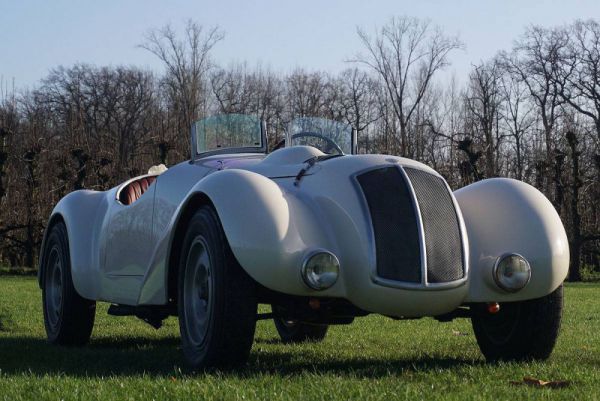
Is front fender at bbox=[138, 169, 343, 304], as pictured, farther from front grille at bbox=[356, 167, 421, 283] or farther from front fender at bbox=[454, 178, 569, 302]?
front fender at bbox=[454, 178, 569, 302]

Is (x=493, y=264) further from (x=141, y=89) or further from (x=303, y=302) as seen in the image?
(x=141, y=89)

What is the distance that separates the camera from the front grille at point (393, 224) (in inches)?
227

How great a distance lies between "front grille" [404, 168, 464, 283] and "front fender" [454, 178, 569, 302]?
0.18m

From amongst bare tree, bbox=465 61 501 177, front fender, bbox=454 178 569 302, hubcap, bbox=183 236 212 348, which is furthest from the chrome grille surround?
bare tree, bbox=465 61 501 177

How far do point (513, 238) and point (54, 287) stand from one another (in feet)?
15.0

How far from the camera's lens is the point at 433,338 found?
→ 878cm

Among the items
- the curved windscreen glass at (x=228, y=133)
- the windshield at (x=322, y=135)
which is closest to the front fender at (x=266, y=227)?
the windshield at (x=322, y=135)

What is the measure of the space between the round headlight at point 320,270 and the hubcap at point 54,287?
3698mm

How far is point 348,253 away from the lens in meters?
5.79

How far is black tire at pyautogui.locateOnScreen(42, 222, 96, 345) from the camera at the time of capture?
27.5ft

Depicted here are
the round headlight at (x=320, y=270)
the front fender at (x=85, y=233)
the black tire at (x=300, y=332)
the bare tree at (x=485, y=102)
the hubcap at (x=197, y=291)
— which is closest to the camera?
the round headlight at (x=320, y=270)

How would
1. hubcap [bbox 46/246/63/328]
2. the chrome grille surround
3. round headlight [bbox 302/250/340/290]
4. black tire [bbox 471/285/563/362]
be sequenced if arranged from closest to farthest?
round headlight [bbox 302/250/340/290], the chrome grille surround, black tire [bbox 471/285/563/362], hubcap [bbox 46/246/63/328]

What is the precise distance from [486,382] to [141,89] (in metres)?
63.3

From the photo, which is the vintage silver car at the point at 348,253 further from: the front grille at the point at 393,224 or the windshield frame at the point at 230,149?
the windshield frame at the point at 230,149
